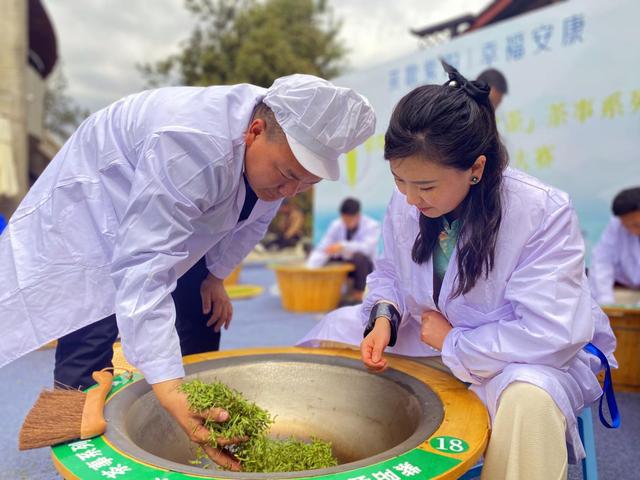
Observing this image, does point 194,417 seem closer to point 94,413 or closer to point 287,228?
point 94,413

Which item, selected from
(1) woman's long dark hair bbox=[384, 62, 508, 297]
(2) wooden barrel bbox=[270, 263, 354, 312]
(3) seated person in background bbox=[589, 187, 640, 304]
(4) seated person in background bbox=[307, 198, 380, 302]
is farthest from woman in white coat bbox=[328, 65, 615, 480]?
(4) seated person in background bbox=[307, 198, 380, 302]

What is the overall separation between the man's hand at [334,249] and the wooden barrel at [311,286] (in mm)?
180

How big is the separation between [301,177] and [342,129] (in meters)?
0.18

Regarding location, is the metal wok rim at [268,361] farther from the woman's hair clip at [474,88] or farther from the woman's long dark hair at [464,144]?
the woman's hair clip at [474,88]

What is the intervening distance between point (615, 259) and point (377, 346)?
2.88 meters

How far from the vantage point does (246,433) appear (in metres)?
1.34

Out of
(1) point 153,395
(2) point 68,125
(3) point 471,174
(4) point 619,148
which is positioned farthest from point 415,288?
(2) point 68,125

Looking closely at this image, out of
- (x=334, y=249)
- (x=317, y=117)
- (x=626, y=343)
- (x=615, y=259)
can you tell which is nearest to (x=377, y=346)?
(x=317, y=117)

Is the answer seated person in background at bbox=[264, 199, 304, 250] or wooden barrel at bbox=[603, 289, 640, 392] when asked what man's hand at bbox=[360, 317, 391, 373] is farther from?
seated person in background at bbox=[264, 199, 304, 250]

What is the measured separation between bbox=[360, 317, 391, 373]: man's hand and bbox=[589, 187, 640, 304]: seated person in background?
2.55m

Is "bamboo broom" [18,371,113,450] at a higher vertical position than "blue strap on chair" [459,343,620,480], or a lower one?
higher

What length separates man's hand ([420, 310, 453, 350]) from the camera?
1.58 meters

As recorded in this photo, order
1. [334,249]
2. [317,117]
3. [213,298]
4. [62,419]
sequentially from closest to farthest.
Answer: [62,419] → [317,117] → [213,298] → [334,249]

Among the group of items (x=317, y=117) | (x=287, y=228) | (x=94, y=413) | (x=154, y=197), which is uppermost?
(x=317, y=117)
